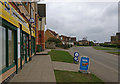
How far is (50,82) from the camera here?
5.04 meters

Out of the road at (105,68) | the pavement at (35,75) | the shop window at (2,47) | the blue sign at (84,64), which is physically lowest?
the road at (105,68)

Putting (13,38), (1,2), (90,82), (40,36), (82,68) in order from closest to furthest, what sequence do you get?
(1,2)
(90,82)
(13,38)
(82,68)
(40,36)

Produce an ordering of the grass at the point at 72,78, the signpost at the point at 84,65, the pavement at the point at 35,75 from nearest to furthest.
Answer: the pavement at the point at 35,75
the grass at the point at 72,78
the signpost at the point at 84,65

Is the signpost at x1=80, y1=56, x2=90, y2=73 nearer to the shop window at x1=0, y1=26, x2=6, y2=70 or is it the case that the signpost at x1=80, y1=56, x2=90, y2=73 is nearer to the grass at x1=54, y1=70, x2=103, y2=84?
the grass at x1=54, y1=70, x2=103, y2=84

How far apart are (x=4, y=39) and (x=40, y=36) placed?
1897 centimetres

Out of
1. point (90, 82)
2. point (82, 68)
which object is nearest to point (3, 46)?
point (90, 82)

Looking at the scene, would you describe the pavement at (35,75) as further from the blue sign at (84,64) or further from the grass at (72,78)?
the blue sign at (84,64)

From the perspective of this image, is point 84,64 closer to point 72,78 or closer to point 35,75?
point 72,78

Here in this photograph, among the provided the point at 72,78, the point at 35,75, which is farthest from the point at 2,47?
the point at 72,78

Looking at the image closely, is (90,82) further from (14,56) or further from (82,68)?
(14,56)

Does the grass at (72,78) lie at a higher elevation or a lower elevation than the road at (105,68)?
higher

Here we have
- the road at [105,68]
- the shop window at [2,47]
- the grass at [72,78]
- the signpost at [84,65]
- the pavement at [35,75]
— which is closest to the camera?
the shop window at [2,47]

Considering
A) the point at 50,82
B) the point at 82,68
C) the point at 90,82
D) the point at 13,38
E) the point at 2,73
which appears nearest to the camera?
the point at 2,73

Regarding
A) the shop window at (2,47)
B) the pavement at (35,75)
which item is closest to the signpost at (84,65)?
the pavement at (35,75)
